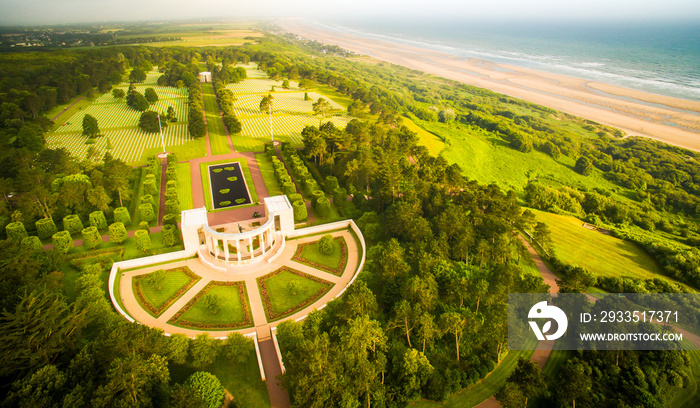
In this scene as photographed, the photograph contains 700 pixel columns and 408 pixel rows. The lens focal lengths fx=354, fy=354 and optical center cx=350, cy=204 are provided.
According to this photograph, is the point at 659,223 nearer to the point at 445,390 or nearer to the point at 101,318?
the point at 445,390

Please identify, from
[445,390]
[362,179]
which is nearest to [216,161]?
[362,179]

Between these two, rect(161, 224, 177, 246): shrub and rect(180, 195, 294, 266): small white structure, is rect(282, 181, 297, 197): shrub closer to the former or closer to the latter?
rect(180, 195, 294, 266): small white structure

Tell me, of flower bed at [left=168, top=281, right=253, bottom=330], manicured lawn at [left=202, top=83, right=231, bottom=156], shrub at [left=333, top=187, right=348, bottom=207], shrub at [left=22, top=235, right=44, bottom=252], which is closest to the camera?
flower bed at [left=168, top=281, right=253, bottom=330]

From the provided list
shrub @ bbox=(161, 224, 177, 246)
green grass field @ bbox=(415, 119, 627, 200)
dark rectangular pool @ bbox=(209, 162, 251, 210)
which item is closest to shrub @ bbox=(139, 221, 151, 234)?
shrub @ bbox=(161, 224, 177, 246)

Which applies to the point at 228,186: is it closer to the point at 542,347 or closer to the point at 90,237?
the point at 90,237

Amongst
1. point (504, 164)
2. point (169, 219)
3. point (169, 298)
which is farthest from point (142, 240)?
point (504, 164)

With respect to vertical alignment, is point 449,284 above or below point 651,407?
above
